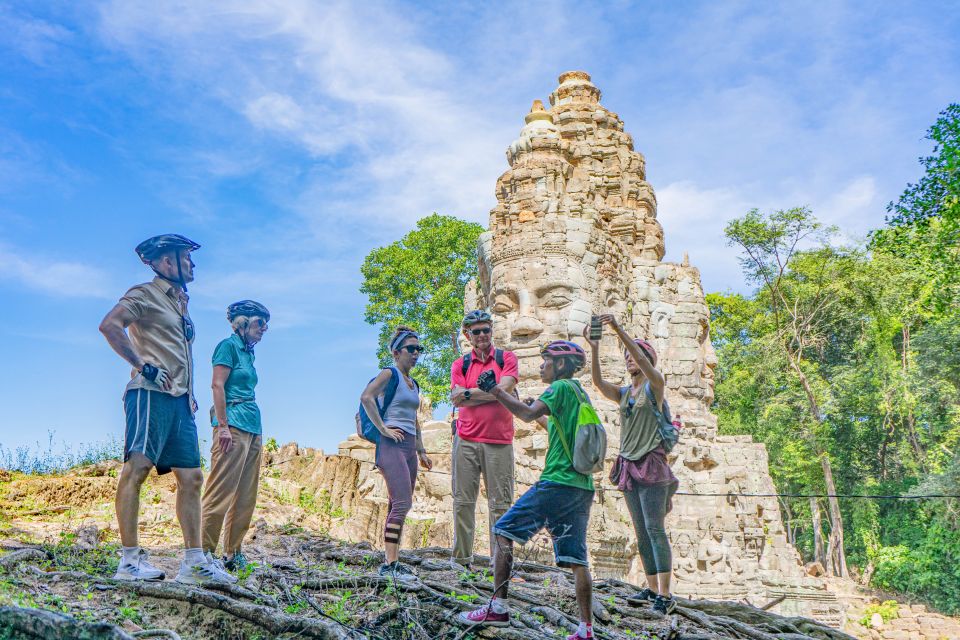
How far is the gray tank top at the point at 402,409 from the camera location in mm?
5992

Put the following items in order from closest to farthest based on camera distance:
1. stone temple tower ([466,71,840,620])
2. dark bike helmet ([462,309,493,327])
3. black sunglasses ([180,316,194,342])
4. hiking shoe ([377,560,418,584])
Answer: black sunglasses ([180,316,194,342]), hiking shoe ([377,560,418,584]), dark bike helmet ([462,309,493,327]), stone temple tower ([466,71,840,620])


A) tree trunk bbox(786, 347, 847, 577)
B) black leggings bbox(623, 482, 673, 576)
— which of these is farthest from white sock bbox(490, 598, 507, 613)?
tree trunk bbox(786, 347, 847, 577)

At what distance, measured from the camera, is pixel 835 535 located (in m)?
25.4

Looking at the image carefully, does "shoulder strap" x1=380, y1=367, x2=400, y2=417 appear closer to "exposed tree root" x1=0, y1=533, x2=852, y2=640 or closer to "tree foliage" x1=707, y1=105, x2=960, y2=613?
"exposed tree root" x1=0, y1=533, x2=852, y2=640

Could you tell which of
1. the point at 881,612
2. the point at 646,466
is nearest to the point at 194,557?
the point at 646,466

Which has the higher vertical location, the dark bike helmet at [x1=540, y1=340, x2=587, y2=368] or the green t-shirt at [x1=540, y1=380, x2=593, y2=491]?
the dark bike helmet at [x1=540, y1=340, x2=587, y2=368]

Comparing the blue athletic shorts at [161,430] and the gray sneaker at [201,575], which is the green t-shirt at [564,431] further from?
the blue athletic shorts at [161,430]

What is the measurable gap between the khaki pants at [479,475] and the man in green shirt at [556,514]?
1446mm

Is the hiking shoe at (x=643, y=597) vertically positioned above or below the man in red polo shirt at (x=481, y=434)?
below

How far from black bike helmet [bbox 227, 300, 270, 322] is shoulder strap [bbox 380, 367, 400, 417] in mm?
966

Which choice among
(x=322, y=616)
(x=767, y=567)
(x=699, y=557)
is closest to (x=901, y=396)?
(x=767, y=567)

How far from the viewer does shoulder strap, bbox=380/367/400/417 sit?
604 cm

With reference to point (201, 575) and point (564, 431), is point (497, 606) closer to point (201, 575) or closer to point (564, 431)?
point (564, 431)

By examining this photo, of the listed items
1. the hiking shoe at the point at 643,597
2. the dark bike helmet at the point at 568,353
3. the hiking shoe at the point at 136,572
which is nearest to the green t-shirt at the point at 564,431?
the dark bike helmet at the point at 568,353
